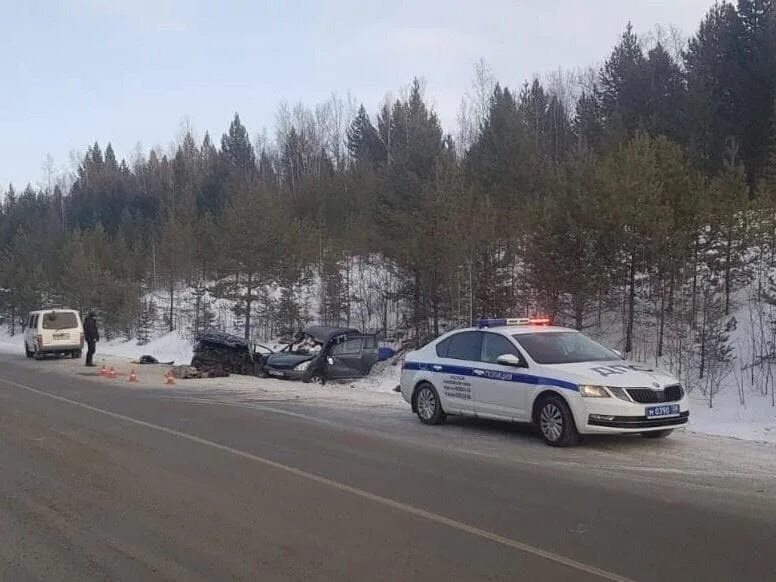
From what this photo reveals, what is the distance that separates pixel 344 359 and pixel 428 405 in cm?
804

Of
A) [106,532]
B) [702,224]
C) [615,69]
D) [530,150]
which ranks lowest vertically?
[106,532]

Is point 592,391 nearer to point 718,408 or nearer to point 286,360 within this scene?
point 718,408

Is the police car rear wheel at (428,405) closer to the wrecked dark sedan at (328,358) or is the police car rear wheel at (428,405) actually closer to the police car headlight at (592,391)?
the police car headlight at (592,391)

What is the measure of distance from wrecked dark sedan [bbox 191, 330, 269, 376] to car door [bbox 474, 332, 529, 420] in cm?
1195

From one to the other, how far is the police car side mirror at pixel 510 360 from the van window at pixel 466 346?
0.64 metres

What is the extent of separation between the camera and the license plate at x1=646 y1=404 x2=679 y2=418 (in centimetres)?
1029

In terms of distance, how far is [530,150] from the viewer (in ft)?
122

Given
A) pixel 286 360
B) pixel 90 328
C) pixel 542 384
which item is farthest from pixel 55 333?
pixel 542 384

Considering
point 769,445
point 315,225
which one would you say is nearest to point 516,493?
point 769,445

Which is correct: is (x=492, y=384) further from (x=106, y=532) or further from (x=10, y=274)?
(x=10, y=274)

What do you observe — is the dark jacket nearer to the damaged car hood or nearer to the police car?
the damaged car hood

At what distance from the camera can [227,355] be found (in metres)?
23.9

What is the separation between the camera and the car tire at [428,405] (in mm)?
12773

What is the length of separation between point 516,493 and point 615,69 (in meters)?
48.6
